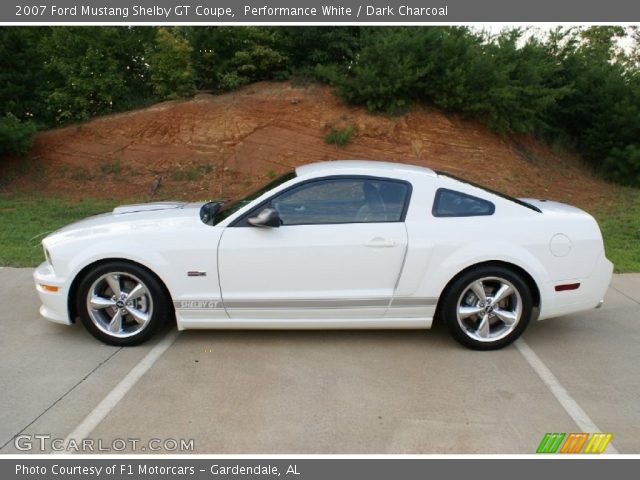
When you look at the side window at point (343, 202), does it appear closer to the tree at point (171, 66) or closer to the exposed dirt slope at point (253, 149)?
the exposed dirt slope at point (253, 149)

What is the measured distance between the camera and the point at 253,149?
13.2 m

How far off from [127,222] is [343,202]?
176 cm

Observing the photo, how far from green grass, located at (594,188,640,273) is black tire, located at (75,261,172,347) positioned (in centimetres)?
539

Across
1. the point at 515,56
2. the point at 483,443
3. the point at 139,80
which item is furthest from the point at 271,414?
the point at 139,80

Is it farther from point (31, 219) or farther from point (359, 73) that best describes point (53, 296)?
point (359, 73)

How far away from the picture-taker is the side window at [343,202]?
4.17 metres

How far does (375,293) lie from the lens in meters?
4.13

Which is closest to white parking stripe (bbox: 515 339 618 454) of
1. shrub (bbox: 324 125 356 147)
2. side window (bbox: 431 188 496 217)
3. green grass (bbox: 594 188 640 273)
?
side window (bbox: 431 188 496 217)

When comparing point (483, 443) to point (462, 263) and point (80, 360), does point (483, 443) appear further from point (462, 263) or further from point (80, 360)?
point (80, 360)

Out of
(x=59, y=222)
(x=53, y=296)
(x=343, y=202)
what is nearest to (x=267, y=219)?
(x=343, y=202)

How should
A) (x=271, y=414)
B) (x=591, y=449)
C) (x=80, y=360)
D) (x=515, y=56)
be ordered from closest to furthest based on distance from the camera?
(x=591, y=449), (x=271, y=414), (x=80, y=360), (x=515, y=56)

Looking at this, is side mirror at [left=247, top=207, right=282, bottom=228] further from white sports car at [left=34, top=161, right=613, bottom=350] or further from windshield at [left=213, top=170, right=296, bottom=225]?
windshield at [left=213, top=170, right=296, bottom=225]

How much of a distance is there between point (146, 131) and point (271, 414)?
12.0 meters

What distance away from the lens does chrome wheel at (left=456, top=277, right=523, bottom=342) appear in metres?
4.15
